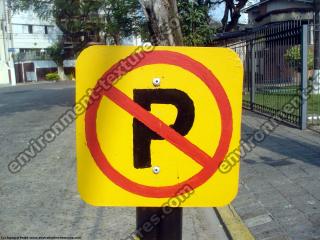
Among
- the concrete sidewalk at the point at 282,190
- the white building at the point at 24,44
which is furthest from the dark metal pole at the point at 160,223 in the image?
the white building at the point at 24,44

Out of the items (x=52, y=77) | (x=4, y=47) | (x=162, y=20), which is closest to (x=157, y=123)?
(x=162, y=20)

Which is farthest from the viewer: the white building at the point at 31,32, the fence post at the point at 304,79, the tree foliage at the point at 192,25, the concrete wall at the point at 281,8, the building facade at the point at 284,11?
the white building at the point at 31,32

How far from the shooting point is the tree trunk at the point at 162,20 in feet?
9.05

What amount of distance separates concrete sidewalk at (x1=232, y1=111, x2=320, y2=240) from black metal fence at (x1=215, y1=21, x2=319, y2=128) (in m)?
1.91

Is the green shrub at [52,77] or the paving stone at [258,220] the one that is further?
the green shrub at [52,77]

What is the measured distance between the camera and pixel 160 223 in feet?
5.33

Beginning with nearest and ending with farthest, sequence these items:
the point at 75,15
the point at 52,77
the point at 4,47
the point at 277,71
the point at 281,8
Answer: the point at 277,71 → the point at 281,8 → the point at 75,15 → the point at 4,47 → the point at 52,77

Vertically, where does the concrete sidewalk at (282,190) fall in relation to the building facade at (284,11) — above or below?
below

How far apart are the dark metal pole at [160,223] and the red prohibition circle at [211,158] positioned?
0.35ft

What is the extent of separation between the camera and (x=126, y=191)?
154 cm

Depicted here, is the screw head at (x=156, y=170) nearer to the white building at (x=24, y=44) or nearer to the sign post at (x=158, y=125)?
the sign post at (x=158, y=125)

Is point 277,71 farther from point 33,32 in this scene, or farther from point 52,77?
point 33,32

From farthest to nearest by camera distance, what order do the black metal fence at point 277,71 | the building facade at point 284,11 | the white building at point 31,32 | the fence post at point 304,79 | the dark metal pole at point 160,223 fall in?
the white building at point 31,32 → the building facade at point 284,11 → the black metal fence at point 277,71 → the fence post at point 304,79 → the dark metal pole at point 160,223

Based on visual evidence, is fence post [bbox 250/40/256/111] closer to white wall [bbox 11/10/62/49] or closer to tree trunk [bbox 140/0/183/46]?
tree trunk [bbox 140/0/183/46]
